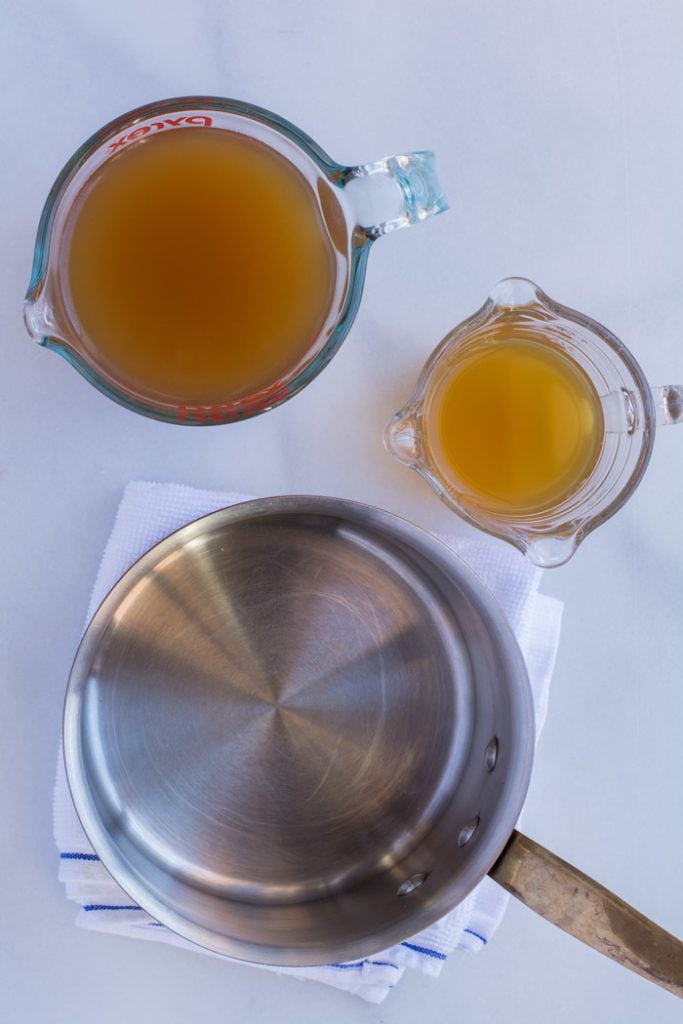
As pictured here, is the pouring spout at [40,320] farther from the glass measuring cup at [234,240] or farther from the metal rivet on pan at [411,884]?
the metal rivet on pan at [411,884]

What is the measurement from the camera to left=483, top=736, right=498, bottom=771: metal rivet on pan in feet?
1.94

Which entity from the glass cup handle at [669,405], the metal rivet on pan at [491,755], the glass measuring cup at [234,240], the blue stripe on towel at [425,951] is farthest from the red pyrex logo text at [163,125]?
the blue stripe on towel at [425,951]

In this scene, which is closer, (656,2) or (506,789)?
(506,789)

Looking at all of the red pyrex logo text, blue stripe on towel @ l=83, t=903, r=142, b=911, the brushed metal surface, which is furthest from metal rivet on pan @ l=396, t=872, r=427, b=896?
the red pyrex logo text

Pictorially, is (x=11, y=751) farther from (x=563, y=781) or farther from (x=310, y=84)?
(x=310, y=84)

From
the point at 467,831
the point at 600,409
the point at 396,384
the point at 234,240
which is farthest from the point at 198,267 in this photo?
the point at 467,831

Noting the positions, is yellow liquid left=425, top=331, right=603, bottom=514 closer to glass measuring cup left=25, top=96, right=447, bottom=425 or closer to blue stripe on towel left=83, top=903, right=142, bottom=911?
glass measuring cup left=25, top=96, right=447, bottom=425

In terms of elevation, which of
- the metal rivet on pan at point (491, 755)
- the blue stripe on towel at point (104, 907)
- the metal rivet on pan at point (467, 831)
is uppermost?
the metal rivet on pan at point (491, 755)

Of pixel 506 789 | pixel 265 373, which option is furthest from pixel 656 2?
pixel 506 789

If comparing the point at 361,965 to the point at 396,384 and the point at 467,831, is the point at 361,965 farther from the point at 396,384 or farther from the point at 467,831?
the point at 396,384

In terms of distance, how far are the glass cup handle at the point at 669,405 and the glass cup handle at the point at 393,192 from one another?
18 cm

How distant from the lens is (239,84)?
62 centimetres

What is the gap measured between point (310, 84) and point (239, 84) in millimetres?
47

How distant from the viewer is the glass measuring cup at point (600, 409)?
576 mm
